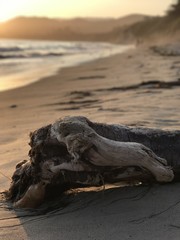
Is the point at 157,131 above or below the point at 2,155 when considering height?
above

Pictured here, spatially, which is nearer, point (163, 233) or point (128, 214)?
point (163, 233)

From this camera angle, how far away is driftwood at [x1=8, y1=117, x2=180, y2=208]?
2.52 m

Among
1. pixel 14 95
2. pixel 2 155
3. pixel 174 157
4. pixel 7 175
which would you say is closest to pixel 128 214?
pixel 174 157

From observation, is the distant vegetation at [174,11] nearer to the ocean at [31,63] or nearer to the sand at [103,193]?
the ocean at [31,63]

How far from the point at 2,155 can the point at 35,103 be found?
11.1 feet

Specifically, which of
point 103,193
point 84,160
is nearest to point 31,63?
point 103,193

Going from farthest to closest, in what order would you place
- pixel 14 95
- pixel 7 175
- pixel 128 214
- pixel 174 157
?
pixel 14 95
pixel 7 175
pixel 174 157
pixel 128 214

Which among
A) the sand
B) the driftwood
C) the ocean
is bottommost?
the ocean

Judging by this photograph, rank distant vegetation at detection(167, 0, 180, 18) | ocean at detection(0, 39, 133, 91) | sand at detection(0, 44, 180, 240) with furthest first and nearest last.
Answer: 1. distant vegetation at detection(167, 0, 180, 18)
2. ocean at detection(0, 39, 133, 91)
3. sand at detection(0, 44, 180, 240)

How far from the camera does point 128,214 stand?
247 cm

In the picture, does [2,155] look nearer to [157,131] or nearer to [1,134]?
[1,134]

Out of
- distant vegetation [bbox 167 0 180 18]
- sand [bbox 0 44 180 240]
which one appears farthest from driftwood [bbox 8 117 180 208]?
distant vegetation [bbox 167 0 180 18]

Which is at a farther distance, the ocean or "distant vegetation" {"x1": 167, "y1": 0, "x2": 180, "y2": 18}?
"distant vegetation" {"x1": 167, "y1": 0, "x2": 180, "y2": 18}

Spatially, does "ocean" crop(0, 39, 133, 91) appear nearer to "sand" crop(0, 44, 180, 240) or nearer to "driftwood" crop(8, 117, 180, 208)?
"sand" crop(0, 44, 180, 240)
